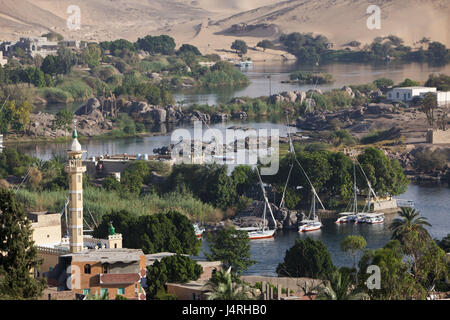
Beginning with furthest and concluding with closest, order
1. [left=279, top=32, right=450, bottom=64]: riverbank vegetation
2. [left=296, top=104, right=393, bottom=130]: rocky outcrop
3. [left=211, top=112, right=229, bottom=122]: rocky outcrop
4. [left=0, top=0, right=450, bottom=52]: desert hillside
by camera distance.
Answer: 1. [left=0, top=0, right=450, bottom=52]: desert hillside
2. [left=279, top=32, right=450, bottom=64]: riverbank vegetation
3. [left=211, top=112, right=229, bottom=122]: rocky outcrop
4. [left=296, top=104, right=393, bottom=130]: rocky outcrop

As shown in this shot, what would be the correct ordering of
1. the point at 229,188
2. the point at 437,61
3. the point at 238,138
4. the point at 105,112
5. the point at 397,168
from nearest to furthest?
the point at 229,188, the point at 397,168, the point at 238,138, the point at 105,112, the point at 437,61

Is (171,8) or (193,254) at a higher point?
(171,8)

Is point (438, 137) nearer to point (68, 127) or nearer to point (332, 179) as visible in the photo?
point (332, 179)

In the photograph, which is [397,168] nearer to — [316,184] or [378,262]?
[316,184]

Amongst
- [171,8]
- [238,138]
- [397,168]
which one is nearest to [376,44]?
[171,8]

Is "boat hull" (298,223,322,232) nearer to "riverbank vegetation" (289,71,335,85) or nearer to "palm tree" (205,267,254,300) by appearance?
"palm tree" (205,267,254,300)

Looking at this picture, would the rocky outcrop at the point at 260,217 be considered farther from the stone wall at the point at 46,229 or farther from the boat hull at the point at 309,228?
the stone wall at the point at 46,229

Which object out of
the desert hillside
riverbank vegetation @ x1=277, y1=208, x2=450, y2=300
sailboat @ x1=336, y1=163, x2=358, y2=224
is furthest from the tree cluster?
the desert hillside
